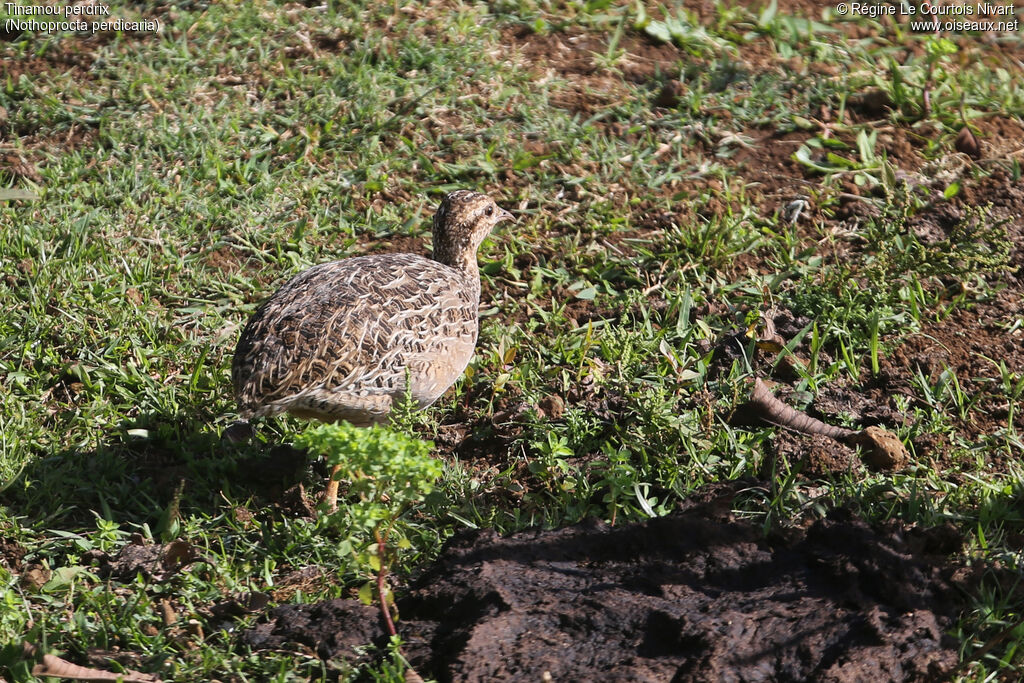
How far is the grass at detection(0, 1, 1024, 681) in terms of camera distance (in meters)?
4.68

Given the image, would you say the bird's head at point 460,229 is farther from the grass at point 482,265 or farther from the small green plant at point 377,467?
the small green plant at point 377,467

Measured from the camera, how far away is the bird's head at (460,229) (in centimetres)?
602

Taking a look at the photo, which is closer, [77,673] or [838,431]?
[77,673]

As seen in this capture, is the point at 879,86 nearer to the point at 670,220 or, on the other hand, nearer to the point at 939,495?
the point at 670,220

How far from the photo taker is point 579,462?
5.14 metres

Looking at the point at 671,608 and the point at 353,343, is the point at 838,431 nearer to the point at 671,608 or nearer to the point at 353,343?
the point at 671,608

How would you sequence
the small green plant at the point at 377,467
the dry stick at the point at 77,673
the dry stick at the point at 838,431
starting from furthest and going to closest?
1. the dry stick at the point at 838,431
2. the dry stick at the point at 77,673
3. the small green plant at the point at 377,467

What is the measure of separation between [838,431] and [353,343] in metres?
2.37

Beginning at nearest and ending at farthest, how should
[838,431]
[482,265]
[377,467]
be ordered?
1. [377,467]
2. [838,431]
3. [482,265]

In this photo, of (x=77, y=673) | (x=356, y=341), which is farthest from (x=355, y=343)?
(x=77, y=673)

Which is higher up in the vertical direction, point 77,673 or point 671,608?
point 671,608

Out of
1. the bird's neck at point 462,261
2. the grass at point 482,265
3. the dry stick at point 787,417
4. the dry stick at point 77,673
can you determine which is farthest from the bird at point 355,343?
the dry stick at point 787,417

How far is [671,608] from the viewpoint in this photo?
12.5 feet

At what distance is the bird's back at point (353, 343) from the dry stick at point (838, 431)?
1486 mm
